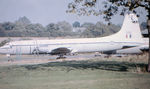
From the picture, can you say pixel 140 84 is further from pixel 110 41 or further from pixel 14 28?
pixel 14 28

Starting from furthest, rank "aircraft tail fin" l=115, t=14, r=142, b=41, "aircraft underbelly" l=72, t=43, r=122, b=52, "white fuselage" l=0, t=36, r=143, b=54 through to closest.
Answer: "aircraft tail fin" l=115, t=14, r=142, b=41 → "aircraft underbelly" l=72, t=43, r=122, b=52 → "white fuselage" l=0, t=36, r=143, b=54

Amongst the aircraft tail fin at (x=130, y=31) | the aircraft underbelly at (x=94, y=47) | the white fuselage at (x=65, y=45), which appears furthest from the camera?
the aircraft tail fin at (x=130, y=31)

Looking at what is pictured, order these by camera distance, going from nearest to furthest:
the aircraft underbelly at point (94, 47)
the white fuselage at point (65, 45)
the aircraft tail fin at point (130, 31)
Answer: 1. the white fuselage at point (65, 45)
2. the aircraft underbelly at point (94, 47)
3. the aircraft tail fin at point (130, 31)

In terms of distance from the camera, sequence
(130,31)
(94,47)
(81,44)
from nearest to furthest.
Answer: (81,44)
(94,47)
(130,31)

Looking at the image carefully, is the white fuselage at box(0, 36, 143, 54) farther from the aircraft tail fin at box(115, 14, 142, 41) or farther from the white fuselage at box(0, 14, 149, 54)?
the aircraft tail fin at box(115, 14, 142, 41)

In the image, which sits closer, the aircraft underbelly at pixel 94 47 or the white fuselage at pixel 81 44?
the white fuselage at pixel 81 44

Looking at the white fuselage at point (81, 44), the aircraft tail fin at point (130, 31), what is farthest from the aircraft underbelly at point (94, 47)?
the aircraft tail fin at point (130, 31)

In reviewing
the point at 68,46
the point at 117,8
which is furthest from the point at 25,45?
the point at 117,8

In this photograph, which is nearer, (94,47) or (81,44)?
(81,44)

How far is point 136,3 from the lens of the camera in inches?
620

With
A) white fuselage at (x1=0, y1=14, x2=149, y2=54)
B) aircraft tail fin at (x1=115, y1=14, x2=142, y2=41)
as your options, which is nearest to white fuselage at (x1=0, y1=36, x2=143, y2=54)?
white fuselage at (x1=0, y1=14, x2=149, y2=54)

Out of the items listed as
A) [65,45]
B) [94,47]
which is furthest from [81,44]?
[65,45]

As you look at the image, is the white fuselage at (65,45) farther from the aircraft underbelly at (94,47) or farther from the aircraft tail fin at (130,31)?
the aircraft tail fin at (130,31)

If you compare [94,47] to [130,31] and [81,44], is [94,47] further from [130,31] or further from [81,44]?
[130,31]
